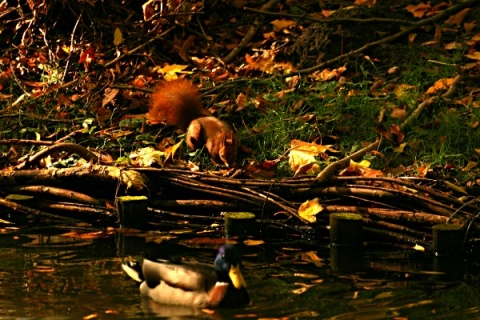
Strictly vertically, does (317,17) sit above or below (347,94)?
above

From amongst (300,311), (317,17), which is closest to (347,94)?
(317,17)

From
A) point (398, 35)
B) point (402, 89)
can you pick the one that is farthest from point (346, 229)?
point (398, 35)

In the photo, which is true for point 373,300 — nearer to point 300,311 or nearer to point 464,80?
point 300,311

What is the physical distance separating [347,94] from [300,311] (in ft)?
12.0

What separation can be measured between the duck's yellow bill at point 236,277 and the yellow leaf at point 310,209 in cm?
152

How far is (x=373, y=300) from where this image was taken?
5590mm

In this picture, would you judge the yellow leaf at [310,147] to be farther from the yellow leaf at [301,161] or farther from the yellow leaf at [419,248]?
the yellow leaf at [419,248]

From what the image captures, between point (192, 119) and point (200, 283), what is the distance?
10.0 ft

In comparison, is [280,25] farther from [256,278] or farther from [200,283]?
[200,283]

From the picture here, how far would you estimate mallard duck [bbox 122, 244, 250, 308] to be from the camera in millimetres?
5461

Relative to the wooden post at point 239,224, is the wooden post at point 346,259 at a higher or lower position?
lower

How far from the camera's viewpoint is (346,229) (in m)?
6.73

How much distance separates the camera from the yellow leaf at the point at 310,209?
6.97 metres

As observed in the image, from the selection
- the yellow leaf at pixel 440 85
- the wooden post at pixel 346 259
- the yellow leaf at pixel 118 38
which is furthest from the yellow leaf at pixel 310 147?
the yellow leaf at pixel 118 38
